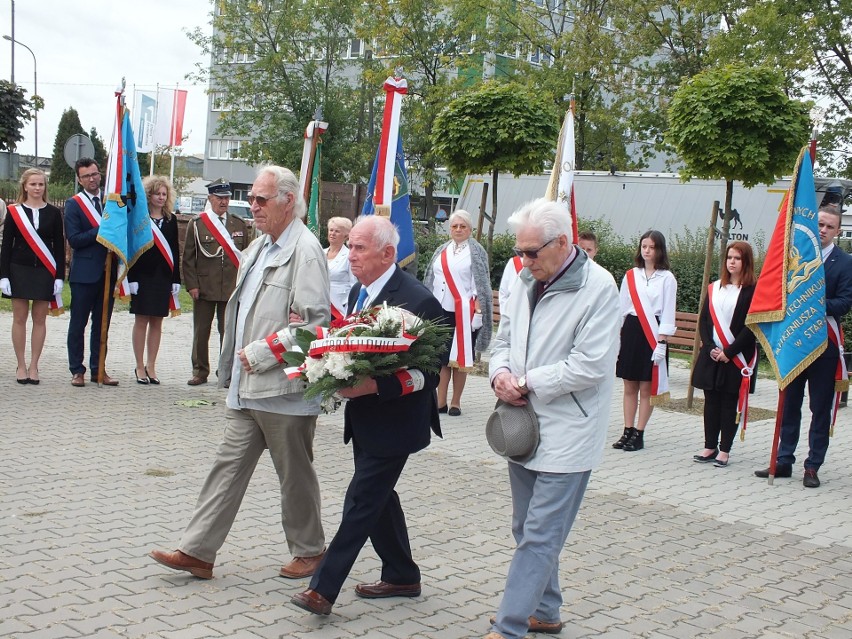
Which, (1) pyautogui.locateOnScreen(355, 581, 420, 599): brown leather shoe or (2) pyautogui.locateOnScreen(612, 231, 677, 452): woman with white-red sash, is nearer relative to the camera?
(1) pyautogui.locateOnScreen(355, 581, 420, 599): brown leather shoe

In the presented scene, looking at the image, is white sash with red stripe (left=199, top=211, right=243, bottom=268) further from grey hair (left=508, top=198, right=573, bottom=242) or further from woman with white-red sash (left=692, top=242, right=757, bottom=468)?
grey hair (left=508, top=198, right=573, bottom=242)

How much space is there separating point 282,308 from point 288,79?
32462 mm

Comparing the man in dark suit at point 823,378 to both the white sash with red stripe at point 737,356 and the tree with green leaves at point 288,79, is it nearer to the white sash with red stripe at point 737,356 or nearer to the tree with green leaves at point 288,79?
the white sash with red stripe at point 737,356

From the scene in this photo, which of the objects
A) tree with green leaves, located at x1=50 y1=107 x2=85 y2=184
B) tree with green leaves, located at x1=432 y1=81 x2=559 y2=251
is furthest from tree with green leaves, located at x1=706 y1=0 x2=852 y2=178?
tree with green leaves, located at x1=50 y1=107 x2=85 y2=184

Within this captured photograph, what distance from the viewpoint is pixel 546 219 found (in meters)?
4.42

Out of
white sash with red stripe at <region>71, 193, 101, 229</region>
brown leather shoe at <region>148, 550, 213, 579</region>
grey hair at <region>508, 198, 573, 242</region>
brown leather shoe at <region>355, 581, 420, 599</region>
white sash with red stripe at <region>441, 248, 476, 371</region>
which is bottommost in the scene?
brown leather shoe at <region>355, 581, 420, 599</region>

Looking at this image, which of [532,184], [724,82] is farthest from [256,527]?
[532,184]

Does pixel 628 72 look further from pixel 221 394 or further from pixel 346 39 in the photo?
pixel 221 394

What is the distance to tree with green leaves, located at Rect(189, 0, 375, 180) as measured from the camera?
3488 cm

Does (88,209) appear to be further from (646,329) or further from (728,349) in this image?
(728,349)

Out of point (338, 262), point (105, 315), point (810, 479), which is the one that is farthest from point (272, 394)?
point (105, 315)

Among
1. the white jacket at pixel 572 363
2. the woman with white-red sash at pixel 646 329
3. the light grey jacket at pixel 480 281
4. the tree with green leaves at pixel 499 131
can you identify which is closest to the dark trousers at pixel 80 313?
the light grey jacket at pixel 480 281

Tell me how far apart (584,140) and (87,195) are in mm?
22130

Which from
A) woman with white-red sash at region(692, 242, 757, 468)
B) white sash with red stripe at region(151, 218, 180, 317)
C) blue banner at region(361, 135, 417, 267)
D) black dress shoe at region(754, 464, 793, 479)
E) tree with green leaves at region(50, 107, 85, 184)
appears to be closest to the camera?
black dress shoe at region(754, 464, 793, 479)
